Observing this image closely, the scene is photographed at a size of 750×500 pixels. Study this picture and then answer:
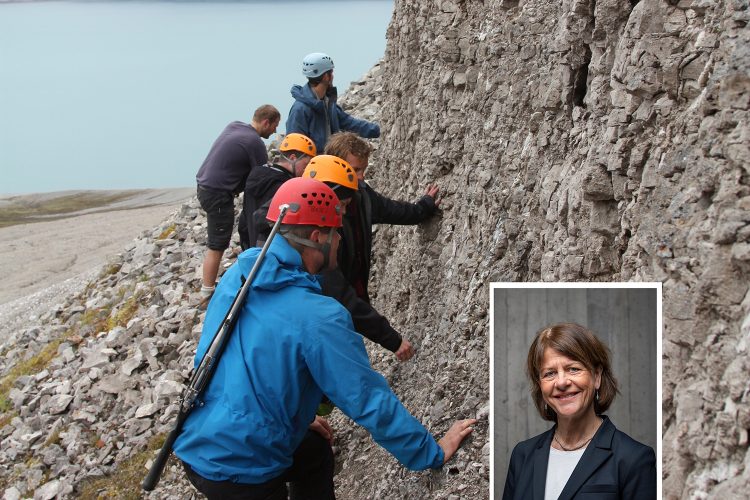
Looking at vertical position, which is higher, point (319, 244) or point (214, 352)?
point (319, 244)

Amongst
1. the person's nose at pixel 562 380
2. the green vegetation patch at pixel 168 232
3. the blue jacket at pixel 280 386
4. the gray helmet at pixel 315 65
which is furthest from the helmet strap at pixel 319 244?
the green vegetation patch at pixel 168 232

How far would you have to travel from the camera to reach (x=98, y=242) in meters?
49.5

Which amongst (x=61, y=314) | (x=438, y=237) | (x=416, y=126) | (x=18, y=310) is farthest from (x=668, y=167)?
(x=18, y=310)

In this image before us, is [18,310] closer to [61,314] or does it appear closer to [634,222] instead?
[61,314]

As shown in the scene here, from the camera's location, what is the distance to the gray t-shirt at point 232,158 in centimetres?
1084

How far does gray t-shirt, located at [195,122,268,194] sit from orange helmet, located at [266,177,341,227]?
223 inches

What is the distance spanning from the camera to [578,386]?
293cm

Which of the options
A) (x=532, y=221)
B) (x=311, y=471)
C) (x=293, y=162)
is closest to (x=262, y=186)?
(x=293, y=162)

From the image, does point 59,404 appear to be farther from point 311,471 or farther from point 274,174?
point 311,471

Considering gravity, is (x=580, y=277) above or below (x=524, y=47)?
below

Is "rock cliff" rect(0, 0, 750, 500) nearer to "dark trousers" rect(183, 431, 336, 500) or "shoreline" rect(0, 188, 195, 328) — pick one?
"dark trousers" rect(183, 431, 336, 500)

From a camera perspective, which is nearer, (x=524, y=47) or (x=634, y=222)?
(x=634, y=222)

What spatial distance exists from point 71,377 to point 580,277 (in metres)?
10.7

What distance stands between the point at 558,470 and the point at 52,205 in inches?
3685
